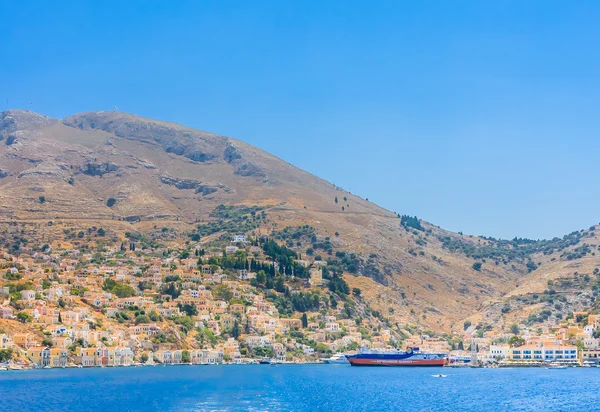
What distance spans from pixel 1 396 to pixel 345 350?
285ft

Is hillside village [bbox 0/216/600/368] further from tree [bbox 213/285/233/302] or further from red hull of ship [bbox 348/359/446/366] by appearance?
red hull of ship [bbox 348/359/446/366]

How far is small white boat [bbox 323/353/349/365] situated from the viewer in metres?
152

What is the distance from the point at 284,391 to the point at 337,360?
64980mm

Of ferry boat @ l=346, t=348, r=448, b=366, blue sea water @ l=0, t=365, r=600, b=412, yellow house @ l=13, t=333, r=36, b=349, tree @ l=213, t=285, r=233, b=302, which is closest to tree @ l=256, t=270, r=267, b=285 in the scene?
tree @ l=213, t=285, r=233, b=302

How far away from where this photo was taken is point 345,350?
6171 inches

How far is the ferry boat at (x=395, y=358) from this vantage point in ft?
479

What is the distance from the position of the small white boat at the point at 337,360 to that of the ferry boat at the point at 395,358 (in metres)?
5.28

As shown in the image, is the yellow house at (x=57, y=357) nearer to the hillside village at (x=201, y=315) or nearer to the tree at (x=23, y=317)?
the hillside village at (x=201, y=315)

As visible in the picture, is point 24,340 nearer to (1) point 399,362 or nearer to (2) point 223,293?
(2) point 223,293

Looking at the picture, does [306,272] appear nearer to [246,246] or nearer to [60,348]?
[246,246]

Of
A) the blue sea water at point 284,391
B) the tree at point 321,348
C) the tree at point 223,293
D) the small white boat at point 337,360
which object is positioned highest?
the tree at point 223,293

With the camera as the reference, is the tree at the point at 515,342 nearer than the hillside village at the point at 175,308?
No

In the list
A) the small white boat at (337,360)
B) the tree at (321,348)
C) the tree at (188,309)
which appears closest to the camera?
the tree at (188,309)

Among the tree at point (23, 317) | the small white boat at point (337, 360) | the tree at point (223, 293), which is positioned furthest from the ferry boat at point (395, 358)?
the tree at point (23, 317)
